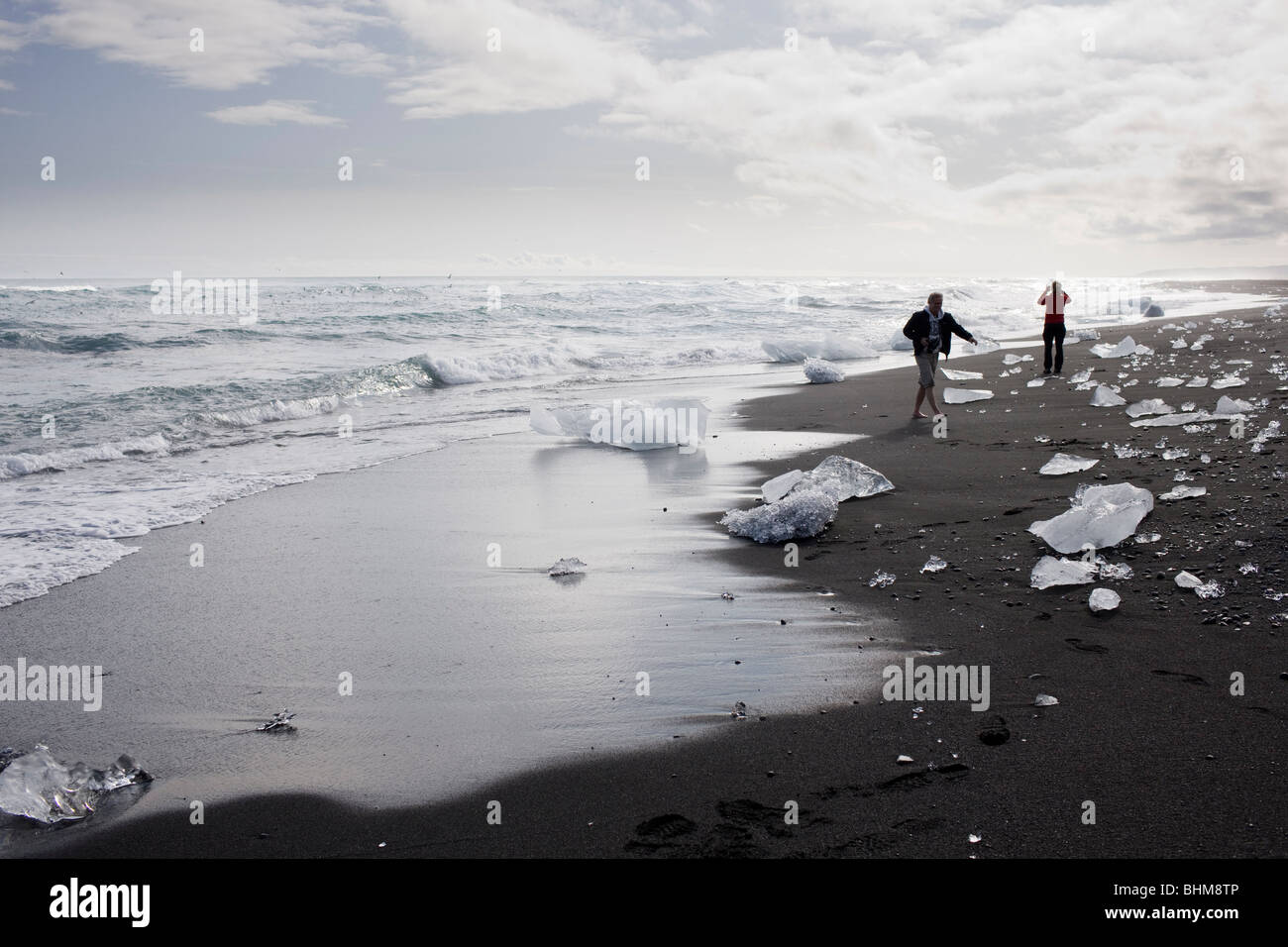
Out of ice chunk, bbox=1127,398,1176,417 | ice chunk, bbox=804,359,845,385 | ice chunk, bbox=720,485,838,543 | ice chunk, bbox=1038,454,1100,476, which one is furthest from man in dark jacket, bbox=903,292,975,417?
ice chunk, bbox=720,485,838,543

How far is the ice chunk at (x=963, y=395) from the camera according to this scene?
11344 millimetres

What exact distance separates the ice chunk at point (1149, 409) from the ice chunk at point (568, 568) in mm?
6693

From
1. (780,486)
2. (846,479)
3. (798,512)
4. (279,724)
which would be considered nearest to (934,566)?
(798,512)

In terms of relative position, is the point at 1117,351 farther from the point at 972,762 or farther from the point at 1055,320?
the point at 972,762

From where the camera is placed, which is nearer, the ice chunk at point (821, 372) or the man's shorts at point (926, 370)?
the man's shorts at point (926, 370)

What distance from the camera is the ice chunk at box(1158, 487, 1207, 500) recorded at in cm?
563

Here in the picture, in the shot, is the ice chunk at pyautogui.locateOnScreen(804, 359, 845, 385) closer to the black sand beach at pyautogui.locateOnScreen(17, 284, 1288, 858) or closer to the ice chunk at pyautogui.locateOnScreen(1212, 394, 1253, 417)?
the ice chunk at pyautogui.locateOnScreen(1212, 394, 1253, 417)

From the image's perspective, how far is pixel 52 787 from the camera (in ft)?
9.82

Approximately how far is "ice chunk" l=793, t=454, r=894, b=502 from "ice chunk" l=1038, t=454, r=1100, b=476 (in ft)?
4.10

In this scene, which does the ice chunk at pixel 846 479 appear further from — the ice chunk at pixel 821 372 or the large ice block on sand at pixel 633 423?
the ice chunk at pixel 821 372

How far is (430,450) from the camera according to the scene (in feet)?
32.4

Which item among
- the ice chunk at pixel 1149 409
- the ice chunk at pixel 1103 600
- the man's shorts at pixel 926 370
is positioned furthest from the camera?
the man's shorts at pixel 926 370
